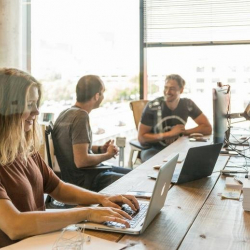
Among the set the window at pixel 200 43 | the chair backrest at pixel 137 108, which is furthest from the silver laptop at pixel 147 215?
the window at pixel 200 43

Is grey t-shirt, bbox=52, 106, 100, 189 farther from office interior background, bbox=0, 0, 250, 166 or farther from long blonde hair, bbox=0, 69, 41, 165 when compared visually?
office interior background, bbox=0, 0, 250, 166

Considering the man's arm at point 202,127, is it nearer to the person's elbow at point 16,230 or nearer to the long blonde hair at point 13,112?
the long blonde hair at point 13,112

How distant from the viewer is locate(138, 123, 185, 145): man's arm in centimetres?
366

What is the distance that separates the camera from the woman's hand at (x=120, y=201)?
151cm

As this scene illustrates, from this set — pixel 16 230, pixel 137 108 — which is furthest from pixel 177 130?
pixel 16 230

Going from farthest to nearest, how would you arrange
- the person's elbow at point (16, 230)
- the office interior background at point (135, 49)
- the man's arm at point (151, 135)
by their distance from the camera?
1. the office interior background at point (135, 49)
2. the man's arm at point (151, 135)
3. the person's elbow at point (16, 230)

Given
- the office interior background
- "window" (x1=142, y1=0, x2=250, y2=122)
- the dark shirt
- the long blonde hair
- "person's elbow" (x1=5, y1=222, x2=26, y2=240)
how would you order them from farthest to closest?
"window" (x1=142, y1=0, x2=250, y2=122) → the office interior background → the dark shirt → the long blonde hair → "person's elbow" (x1=5, y1=222, x2=26, y2=240)

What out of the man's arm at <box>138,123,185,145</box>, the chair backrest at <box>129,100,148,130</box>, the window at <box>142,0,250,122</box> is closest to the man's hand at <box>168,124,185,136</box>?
the man's arm at <box>138,123,185,145</box>

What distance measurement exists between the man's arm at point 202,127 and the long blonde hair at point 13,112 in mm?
2327

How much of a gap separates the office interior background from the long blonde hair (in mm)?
2758

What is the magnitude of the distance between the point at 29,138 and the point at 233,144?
5.97ft

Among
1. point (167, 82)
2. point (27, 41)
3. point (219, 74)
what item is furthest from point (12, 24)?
point (219, 74)

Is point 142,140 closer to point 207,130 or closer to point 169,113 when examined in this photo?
point 169,113

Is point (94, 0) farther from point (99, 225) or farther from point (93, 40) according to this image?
point (99, 225)
